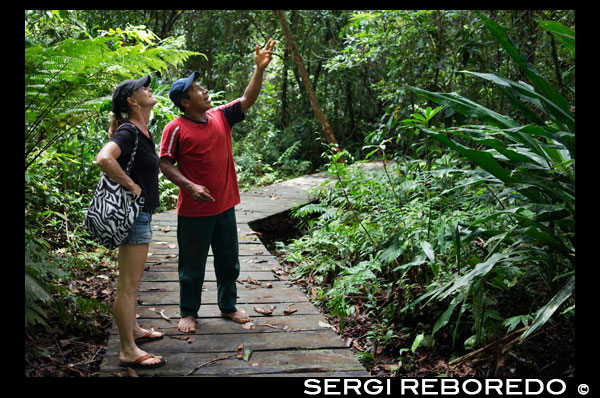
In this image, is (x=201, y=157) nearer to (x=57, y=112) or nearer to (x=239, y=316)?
(x=57, y=112)

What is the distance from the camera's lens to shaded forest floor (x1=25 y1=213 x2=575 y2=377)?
2.76 m

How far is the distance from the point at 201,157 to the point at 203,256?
665mm

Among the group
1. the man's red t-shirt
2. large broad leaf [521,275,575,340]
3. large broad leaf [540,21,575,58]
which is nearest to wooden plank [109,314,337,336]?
the man's red t-shirt

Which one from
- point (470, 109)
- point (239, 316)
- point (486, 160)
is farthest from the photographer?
point (239, 316)

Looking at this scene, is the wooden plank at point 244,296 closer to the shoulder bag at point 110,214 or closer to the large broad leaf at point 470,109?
the shoulder bag at point 110,214

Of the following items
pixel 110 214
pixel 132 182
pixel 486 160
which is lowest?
pixel 110 214

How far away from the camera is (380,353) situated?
3.59m

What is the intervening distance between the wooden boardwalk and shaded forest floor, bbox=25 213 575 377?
0.25 metres

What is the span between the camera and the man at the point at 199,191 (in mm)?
3170

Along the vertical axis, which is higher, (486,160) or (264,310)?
(486,160)

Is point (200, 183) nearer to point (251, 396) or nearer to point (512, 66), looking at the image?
point (251, 396)

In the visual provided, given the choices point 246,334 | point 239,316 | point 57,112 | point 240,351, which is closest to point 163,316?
point 239,316

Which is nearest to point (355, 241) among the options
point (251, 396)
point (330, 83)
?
point (251, 396)
